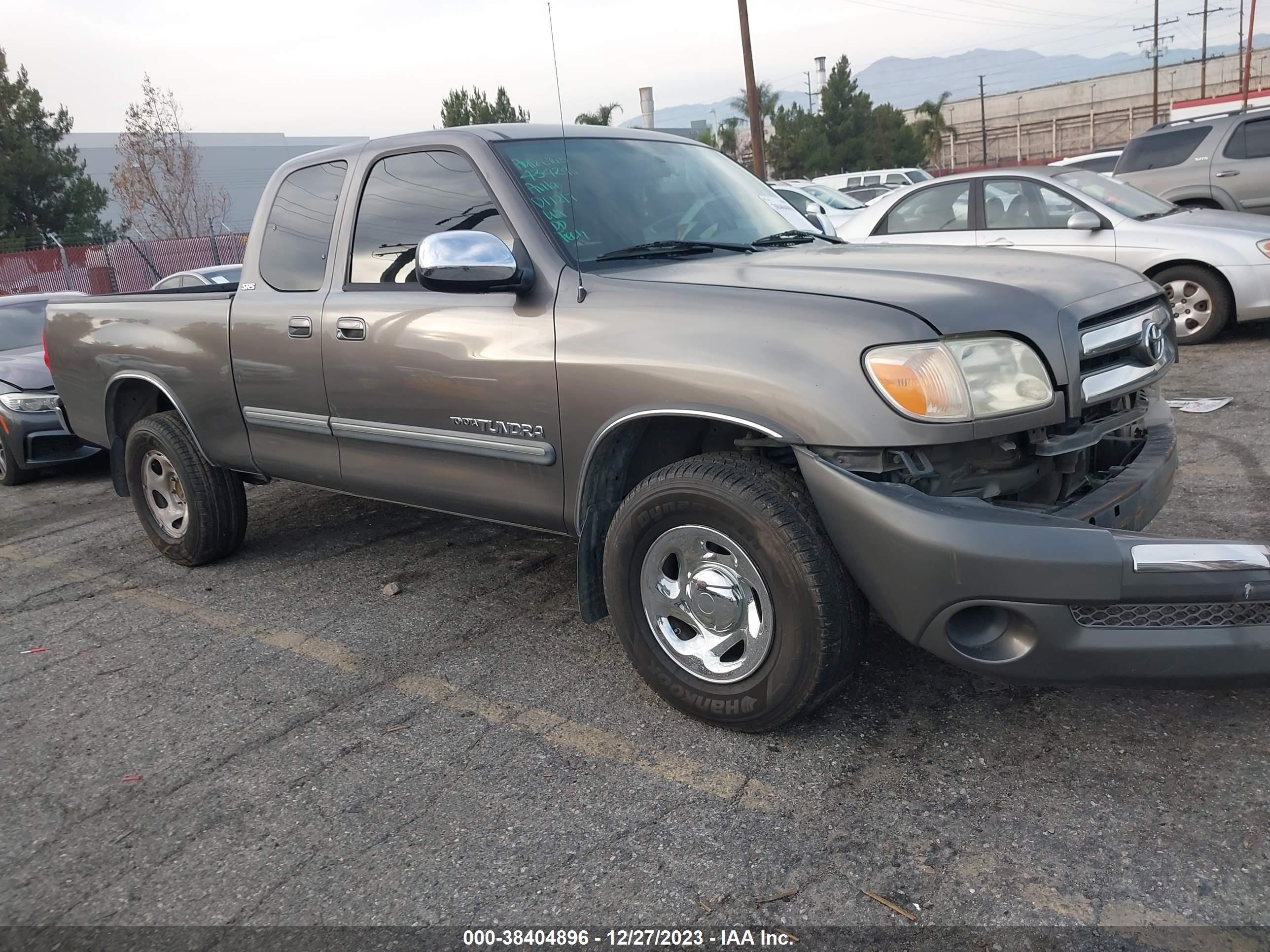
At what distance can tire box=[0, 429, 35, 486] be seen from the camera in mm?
7766

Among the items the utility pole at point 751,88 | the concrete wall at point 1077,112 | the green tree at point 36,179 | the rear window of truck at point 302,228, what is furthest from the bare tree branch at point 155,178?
the concrete wall at point 1077,112

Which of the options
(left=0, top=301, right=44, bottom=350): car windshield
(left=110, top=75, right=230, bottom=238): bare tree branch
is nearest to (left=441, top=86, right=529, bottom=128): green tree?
(left=110, top=75, right=230, bottom=238): bare tree branch

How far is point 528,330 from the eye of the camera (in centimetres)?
345

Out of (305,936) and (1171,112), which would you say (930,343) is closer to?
(305,936)

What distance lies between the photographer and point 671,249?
146 inches

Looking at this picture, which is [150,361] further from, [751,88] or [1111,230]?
[751,88]

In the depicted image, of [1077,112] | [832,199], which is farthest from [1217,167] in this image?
[1077,112]

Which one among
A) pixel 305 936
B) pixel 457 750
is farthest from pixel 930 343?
pixel 305 936

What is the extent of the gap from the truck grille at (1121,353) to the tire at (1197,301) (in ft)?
18.8

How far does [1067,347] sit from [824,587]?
925 millimetres

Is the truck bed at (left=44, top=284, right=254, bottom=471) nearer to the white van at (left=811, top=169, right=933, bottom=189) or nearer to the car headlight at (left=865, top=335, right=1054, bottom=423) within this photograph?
the car headlight at (left=865, top=335, right=1054, bottom=423)

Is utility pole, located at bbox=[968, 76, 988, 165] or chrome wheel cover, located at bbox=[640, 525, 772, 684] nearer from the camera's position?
chrome wheel cover, located at bbox=[640, 525, 772, 684]

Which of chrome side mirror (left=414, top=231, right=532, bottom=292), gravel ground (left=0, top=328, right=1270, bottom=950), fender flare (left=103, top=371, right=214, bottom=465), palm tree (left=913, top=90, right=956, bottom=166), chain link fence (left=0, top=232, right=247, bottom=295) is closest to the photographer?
gravel ground (left=0, top=328, right=1270, bottom=950)

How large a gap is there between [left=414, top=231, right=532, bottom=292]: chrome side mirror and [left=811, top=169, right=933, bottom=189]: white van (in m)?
29.4
